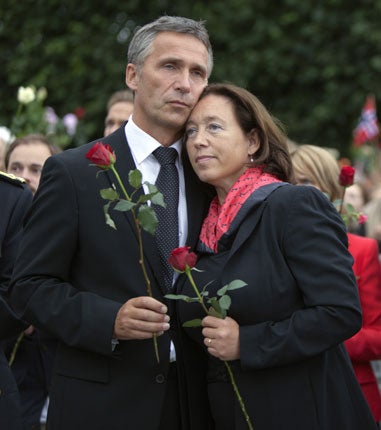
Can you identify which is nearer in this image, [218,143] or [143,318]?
[143,318]

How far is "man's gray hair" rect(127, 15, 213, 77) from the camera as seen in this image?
3533mm

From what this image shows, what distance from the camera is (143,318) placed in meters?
2.96

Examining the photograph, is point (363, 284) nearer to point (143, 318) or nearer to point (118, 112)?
point (143, 318)

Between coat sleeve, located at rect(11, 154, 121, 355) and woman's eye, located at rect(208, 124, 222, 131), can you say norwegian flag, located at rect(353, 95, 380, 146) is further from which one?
coat sleeve, located at rect(11, 154, 121, 355)

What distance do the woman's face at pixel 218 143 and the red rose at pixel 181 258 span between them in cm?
64

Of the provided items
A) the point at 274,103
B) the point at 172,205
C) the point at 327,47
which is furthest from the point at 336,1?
the point at 172,205

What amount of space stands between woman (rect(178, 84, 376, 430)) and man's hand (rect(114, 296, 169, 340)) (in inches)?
6.3

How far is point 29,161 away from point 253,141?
181cm

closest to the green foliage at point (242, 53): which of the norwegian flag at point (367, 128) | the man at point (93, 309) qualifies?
the norwegian flag at point (367, 128)

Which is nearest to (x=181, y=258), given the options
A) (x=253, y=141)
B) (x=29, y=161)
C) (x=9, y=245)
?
(x=253, y=141)

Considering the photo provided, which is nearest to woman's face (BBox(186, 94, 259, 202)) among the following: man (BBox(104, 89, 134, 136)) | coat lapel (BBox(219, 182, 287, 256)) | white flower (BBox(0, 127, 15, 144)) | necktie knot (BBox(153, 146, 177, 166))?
necktie knot (BBox(153, 146, 177, 166))

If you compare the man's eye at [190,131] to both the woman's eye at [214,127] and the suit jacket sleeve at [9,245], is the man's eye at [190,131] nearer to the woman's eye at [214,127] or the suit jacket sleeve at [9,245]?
the woman's eye at [214,127]

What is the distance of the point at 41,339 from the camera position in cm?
454

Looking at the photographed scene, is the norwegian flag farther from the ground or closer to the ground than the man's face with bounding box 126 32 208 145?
farther from the ground
